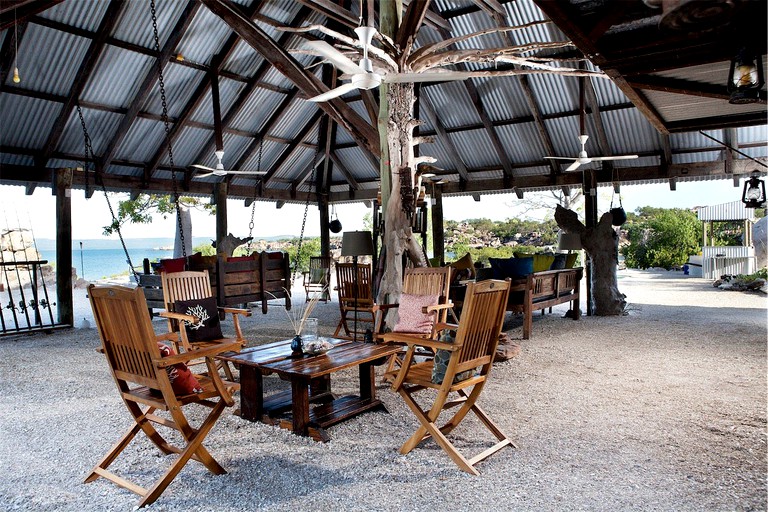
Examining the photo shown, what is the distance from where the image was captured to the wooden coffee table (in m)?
3.67

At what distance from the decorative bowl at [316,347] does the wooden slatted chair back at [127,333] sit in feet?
4.38

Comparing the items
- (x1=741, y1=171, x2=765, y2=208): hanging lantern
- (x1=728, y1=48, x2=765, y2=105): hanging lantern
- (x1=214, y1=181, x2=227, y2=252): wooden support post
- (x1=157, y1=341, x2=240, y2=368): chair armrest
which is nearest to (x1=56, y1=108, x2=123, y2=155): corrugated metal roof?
(x1=214, y1=181, x2=227, y2=252): wooden support post

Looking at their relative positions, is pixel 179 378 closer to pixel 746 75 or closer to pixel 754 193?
pixel 746 75

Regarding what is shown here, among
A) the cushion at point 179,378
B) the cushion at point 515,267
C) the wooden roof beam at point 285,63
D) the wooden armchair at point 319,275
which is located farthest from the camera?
the wooden armchair at point 319,275

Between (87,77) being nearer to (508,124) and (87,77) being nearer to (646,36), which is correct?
(508,124)

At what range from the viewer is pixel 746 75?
2.67m

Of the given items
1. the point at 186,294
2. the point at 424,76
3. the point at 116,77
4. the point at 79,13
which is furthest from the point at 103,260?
the point at 424,76

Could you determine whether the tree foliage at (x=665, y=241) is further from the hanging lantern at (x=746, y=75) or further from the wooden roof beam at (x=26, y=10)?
the wooden roof beam at (x=26, y=10)

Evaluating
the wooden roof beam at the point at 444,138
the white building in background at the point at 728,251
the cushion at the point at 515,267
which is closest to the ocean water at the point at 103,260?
the wooden roof beam at the point at 444,138

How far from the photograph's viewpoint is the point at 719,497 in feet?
9.02

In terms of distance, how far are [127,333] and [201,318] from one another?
4.92 feet

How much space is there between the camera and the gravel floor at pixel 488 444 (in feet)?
9.19

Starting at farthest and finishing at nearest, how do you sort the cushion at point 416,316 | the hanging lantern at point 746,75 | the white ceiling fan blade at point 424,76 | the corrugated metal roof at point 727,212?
the corrugated metal roof at point 727,212 → the white ceiling fan blade at point 424,76 → the cushion at point 416,316 → the hanging lantern at point 746,75

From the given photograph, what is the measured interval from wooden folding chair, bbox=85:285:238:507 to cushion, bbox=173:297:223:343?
117 cm
